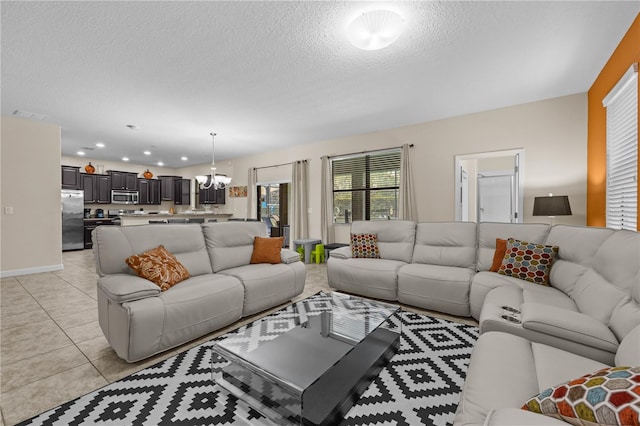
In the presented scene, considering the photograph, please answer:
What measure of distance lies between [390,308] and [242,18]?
2.82 meters

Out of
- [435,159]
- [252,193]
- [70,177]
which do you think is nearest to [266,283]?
[435,159]

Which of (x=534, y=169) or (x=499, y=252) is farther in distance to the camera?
(x=534, y=169)

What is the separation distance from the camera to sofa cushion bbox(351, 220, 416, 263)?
12.5 feet

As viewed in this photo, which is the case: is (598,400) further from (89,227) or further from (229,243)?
(89,227)

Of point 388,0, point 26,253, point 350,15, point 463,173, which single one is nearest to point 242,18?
point 350,15

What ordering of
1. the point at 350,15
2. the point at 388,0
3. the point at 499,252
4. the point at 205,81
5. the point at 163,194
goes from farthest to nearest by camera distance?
1. the point at 163,194
2. the point at 205,81
3. the point at 499,252
4. the point at 350,15
5. the point at 388,0

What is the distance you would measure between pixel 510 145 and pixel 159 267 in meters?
4.95

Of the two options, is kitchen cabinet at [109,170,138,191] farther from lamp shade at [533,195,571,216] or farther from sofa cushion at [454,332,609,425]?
lamp shade at [533,195,571,216]

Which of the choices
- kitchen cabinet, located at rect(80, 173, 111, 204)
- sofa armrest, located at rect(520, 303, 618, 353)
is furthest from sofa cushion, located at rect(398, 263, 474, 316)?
kitchen cabinet, located at rect(80, 173, 111, 204)

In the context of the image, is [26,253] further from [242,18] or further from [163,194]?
[242,18]

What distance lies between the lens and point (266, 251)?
3479mm

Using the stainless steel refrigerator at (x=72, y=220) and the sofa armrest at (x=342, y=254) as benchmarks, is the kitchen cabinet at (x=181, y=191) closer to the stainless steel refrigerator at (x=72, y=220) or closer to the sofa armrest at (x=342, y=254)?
the stainless steel refrigerator at (x=72, y=220)

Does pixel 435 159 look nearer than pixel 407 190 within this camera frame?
Yes

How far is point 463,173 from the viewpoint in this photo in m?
4.98
